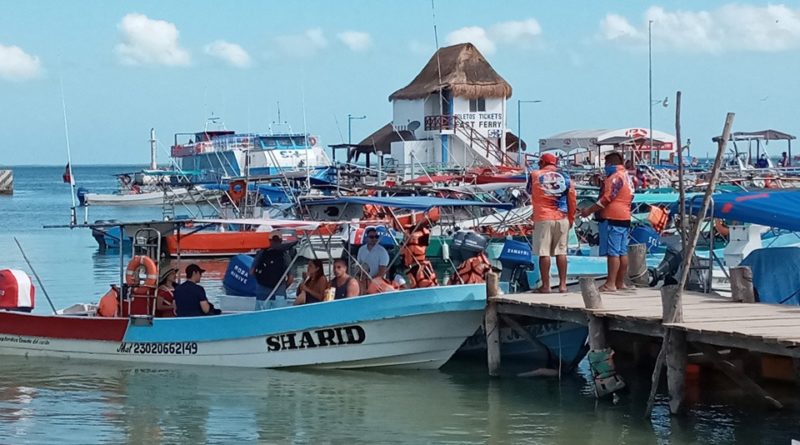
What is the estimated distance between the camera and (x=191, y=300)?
1603 cm

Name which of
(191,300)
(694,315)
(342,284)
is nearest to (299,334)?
(342,284)

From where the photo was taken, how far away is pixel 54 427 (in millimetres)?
13258

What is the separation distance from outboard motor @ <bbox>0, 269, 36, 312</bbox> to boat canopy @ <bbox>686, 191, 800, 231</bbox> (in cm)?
922

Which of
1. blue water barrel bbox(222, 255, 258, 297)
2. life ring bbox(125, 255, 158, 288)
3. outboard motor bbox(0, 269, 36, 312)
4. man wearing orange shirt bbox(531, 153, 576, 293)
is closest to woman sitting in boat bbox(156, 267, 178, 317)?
life ring bbox(125, 255, 158, 288)

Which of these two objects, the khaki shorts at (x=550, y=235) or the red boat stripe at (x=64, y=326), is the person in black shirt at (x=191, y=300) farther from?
the khaki shorts at (x=550, y=235)

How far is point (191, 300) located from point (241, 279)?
82.2 inches

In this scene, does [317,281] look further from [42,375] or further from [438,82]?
[438,82]

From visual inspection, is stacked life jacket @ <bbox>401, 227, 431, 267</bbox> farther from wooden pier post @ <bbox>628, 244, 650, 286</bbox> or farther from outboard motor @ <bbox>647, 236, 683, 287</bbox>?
outboard motor @ <bbox>647, 236, 683, 287</bbox>

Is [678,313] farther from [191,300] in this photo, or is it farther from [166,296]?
[166,296]

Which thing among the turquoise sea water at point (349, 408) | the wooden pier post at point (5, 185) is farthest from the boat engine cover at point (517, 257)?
the wooden pier post at point (5, 185)

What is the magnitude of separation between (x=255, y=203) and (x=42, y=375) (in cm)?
1664

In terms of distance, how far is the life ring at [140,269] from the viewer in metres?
15.8

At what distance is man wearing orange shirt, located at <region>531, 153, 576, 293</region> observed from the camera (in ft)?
48.6

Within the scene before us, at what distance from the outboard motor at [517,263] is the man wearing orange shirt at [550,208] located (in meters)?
2.98
